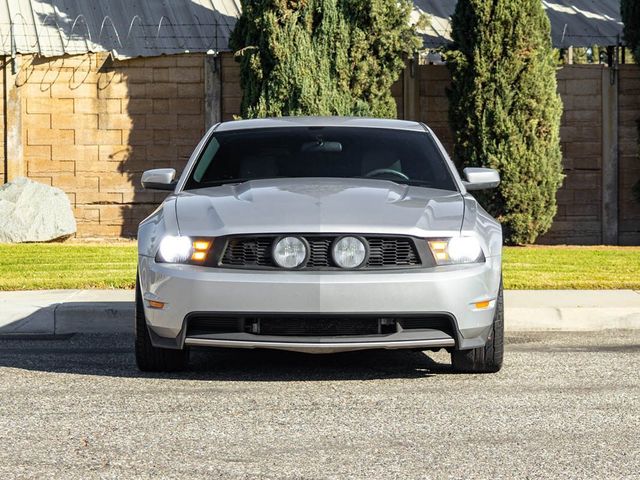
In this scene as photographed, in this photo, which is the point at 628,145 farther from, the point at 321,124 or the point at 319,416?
the point at 319,416

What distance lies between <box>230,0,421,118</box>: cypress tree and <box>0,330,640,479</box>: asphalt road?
827 centimetres

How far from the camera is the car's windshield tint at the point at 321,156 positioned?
841 centimetres

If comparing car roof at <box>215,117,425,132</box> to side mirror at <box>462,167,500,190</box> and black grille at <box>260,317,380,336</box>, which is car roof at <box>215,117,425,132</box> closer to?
side mirror at <box>462,167,500,190</box>

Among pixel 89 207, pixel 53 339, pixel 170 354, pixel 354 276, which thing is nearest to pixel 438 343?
pixel 354 276

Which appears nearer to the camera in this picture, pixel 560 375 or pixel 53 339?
pixel 560 375

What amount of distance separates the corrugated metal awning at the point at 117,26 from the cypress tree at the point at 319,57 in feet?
6.50

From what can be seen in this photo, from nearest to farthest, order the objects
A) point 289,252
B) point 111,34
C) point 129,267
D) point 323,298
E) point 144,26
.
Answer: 1. point 323,298
2. point 289,252
3. point 129,267
4. point 111,34
5. point 144,26

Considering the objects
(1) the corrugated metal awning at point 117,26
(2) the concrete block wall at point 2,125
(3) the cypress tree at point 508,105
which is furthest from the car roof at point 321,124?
(1) the corrugated metal awning at point 117,26

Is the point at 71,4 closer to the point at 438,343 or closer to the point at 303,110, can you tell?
the point at 303,110

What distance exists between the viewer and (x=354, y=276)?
271 inches

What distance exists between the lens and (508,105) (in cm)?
1697

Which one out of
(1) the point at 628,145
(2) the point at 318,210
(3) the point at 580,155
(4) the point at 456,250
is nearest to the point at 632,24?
(1) the point at 628,145

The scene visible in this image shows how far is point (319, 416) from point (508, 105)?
11.4 meters

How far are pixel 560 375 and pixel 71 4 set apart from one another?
15085 millimetres
